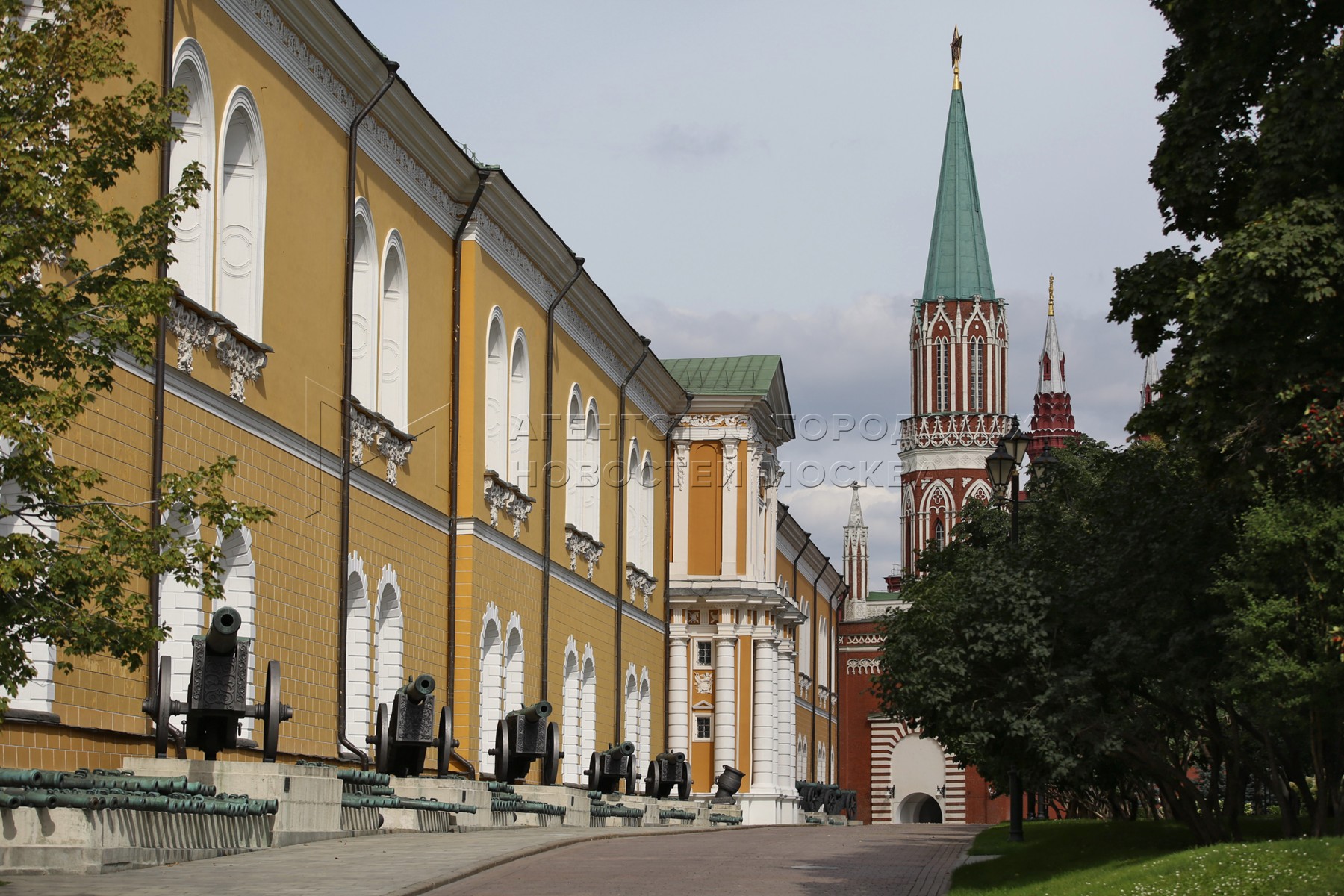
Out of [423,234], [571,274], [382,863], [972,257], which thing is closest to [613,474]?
[571,274]

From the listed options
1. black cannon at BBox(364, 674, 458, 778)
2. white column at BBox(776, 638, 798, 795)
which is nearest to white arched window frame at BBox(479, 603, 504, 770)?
black cannon at BBox(364, 674, 458, 778)

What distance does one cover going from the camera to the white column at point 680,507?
57125mm

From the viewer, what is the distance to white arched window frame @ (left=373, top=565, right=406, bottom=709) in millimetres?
29625

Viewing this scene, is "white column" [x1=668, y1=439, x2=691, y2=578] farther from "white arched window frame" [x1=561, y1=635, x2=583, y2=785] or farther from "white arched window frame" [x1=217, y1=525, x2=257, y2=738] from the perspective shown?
"white arched window frame" [x1=217, y1=525, x2=257, y2=738]

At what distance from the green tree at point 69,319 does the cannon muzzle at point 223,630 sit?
4.52 metres

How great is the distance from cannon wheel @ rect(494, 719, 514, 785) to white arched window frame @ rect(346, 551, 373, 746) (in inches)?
105

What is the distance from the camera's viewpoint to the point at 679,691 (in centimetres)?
5716

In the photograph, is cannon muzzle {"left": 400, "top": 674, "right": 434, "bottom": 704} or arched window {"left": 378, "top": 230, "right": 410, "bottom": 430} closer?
cannon muzzle {"left": 400, "top": 674, "right": 434, "bottom": 704}

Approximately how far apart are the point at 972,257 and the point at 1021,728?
85037mm

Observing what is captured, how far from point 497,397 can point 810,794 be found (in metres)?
35.9

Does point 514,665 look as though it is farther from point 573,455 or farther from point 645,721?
point 645,721

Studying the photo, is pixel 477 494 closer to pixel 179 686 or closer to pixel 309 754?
pixel 309 754

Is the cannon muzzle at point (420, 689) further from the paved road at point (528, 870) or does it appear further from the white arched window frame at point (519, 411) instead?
the white arched window frame at point (519, 411)

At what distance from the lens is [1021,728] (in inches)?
845
